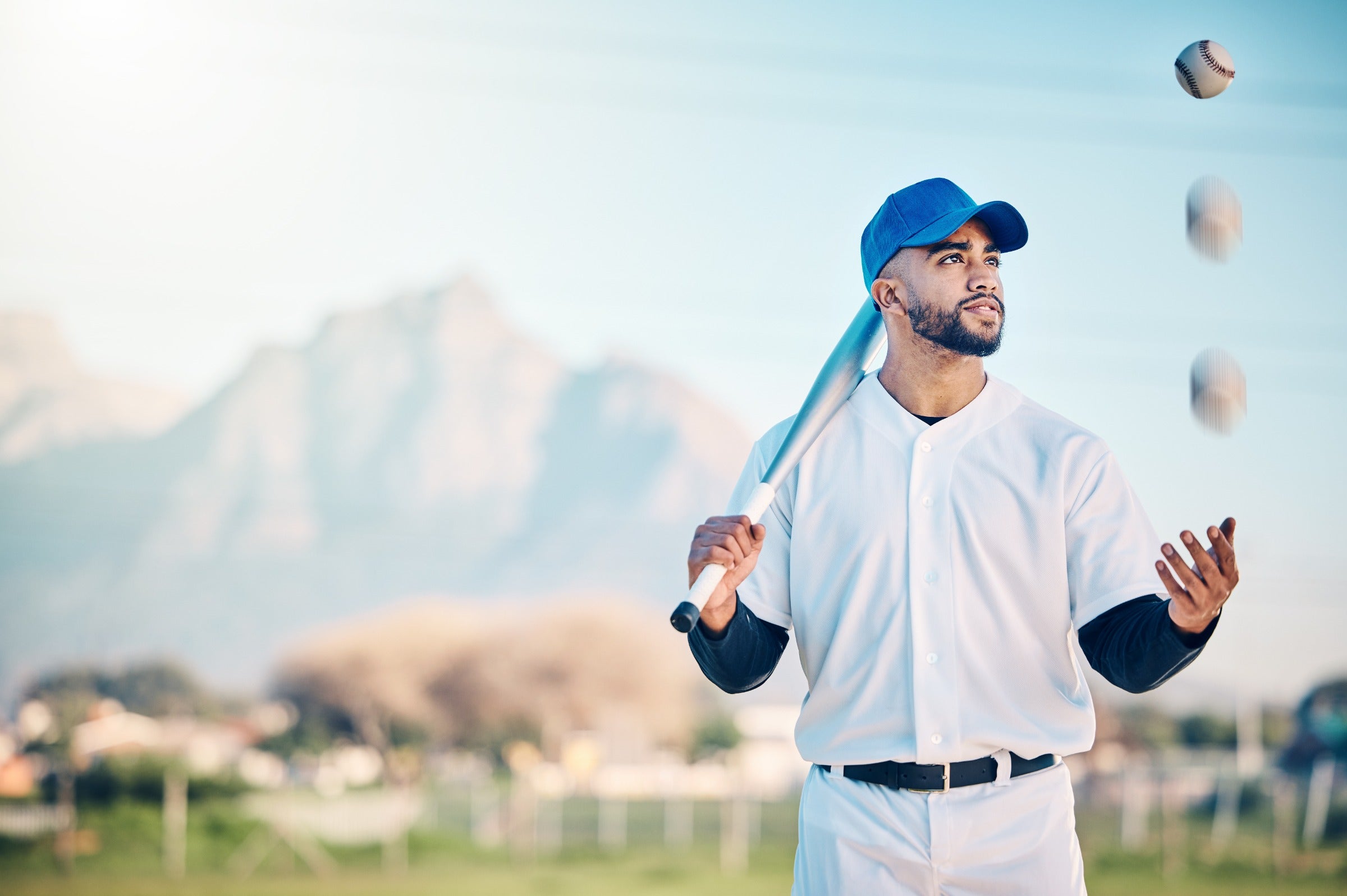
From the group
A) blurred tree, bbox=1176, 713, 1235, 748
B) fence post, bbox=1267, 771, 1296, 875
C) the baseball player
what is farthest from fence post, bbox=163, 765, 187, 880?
blurred tree, bbox=1176, 713, 1235, 748

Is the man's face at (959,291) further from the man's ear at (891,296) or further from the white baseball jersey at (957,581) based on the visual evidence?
the white baseball jersey at (957,581)

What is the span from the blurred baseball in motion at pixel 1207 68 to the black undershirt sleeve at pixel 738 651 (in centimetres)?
202

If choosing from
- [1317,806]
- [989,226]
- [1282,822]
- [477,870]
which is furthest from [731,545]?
[1317,806]

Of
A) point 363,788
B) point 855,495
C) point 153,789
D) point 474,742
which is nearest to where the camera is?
point 855,495

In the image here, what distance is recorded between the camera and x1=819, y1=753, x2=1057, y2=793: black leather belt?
2.71 metres

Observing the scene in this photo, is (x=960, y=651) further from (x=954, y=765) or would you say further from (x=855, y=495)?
(x=855, y=495)

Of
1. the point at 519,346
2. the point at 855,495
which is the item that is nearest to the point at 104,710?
the point at 855,495

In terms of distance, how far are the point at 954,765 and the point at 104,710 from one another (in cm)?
3127

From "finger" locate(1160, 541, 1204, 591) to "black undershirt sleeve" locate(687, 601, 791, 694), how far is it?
957 mm

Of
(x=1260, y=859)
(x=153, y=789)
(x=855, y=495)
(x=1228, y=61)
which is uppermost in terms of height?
(x=1228, y=61)

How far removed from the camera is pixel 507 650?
1596 inches

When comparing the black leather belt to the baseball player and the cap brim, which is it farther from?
the cap brim

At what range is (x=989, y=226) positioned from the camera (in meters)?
2.99

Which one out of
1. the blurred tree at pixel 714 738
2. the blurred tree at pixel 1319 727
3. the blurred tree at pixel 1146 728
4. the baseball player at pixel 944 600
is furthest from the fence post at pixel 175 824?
the blurred tree at pixel 1319 727
